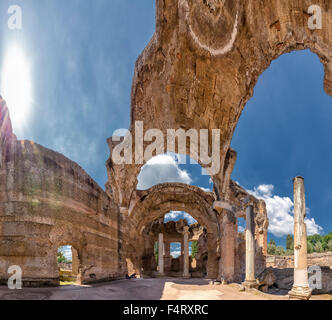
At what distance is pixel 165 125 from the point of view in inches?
616

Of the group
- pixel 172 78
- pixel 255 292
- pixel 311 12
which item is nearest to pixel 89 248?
pixel 255 292

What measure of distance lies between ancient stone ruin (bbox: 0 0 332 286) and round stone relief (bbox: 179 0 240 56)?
4 cm

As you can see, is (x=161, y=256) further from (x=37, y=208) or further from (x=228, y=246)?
(x=37, y=208)

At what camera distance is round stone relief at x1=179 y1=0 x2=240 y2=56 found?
8.95 m

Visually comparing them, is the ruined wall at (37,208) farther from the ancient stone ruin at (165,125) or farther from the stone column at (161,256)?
the stone column at (161,256)

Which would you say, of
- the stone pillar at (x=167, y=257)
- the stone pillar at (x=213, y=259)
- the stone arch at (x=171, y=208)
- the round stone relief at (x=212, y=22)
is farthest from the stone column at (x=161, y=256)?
the round stone relief at (x=212, y=22)

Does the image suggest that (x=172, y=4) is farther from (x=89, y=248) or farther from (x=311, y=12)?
(x=89, y=248)

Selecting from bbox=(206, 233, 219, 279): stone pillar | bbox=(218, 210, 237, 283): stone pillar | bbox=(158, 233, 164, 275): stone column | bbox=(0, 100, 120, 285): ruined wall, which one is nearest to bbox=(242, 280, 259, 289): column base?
bbox=(218, 210, 237, 283): stone pillar

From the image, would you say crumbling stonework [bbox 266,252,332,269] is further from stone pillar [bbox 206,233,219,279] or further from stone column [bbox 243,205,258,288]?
stone column [bbox 243,205,258,288]

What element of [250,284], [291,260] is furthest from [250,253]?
[291,260]

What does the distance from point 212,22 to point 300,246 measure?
8.38 m

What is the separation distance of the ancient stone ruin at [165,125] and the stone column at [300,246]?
10.2ft
